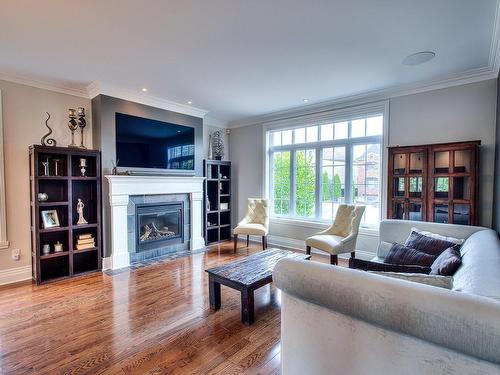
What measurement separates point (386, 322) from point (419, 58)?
289 centimetres

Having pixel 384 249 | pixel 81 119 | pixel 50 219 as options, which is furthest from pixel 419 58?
pixel 50 219

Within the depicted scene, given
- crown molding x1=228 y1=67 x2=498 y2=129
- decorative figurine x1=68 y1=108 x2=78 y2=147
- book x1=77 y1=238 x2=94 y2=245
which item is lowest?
book x1=77 y1=238 x2=94 y2=245

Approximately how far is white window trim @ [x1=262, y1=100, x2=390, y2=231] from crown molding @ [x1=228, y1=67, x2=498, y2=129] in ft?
0.23

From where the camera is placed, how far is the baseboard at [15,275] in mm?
3299

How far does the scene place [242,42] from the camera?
2.54 m

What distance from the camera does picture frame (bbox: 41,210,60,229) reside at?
11.2 feet

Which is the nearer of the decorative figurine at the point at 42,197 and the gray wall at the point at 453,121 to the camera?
the gray wall at the point at 453,121

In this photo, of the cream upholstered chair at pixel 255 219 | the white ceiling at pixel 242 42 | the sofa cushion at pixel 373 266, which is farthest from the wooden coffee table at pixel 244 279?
the white ceiling at pixel 242 42

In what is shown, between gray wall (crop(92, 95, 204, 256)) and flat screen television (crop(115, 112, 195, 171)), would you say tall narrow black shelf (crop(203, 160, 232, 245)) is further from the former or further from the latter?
gray wall (crop(92, 95, 204, 256))

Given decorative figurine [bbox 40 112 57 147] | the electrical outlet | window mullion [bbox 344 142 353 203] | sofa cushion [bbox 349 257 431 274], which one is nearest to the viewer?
sofa cushion [bbox 349 257 431 274]

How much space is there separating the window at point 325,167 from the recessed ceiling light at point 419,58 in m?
1.10

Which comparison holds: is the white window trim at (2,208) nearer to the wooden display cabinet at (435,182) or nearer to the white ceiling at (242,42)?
the white ceiling at (242,42)

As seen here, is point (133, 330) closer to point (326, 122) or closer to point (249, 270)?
point (249, 270)

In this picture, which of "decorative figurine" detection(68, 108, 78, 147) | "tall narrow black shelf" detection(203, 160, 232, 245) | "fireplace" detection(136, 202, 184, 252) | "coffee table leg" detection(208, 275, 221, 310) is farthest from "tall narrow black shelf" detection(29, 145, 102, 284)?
"coffee table leg" detection(208, 275, 221, 310)
